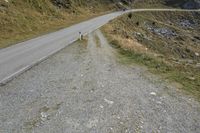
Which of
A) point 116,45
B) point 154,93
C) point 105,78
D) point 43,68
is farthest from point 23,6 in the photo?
point 154,93

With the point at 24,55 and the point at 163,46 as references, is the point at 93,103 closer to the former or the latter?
the point at 24,55

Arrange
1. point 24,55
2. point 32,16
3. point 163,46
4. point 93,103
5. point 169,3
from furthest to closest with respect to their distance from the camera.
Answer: point 169,3
point 32,16
point 163,46
point 24,55
point 93,103

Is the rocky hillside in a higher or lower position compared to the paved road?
lower

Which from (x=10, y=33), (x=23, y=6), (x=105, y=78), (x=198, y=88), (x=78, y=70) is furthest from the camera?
(x=23, y=6)

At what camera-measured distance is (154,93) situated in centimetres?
Answer: 1359

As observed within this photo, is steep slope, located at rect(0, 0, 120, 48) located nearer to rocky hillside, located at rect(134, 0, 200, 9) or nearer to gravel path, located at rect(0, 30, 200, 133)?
gravel path, located at rect(0, 30, 200, 133)

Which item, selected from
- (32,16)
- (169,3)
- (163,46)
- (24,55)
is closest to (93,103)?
(24,55)

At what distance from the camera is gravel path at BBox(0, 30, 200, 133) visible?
10000mm

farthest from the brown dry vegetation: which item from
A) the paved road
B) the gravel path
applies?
the paved road

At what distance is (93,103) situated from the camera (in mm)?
12102

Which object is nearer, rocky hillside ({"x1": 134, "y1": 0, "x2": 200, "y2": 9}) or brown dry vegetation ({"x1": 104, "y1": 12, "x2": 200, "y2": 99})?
brown dry vegetation ({"x1": 104, "y1": 12, "x2": 200, "y2": 99})

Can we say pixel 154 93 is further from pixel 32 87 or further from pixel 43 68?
pixel 43 68

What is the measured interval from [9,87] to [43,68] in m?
4.46

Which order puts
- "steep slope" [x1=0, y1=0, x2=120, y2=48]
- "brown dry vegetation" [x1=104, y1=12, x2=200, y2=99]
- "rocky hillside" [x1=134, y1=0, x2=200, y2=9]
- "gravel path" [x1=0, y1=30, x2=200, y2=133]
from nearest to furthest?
1. "gravel path" [x1=0, y1=30, x2=200, y2=133]
2. "brown dry vegetation" [x1=104, y1=12, x2=200, y2=99]
3. "steep slope" [x1=0, y1=0, x2=120, y2=48]
4. "rocky hillside" [x1=134, y1=0, x2=200, y2=9]
